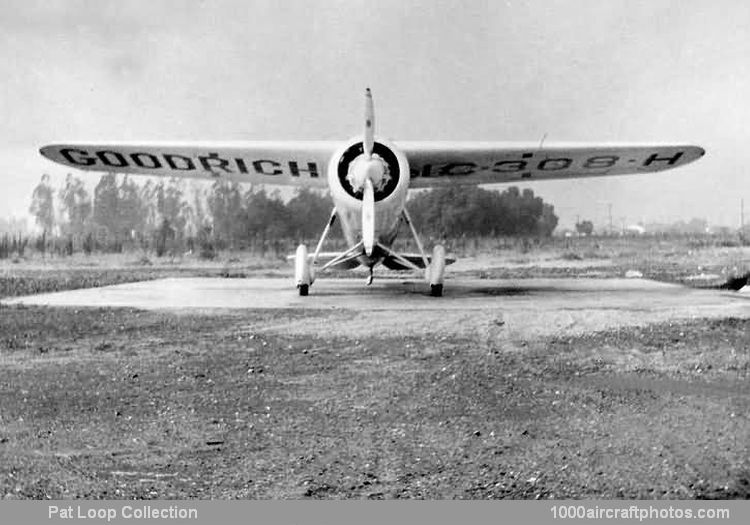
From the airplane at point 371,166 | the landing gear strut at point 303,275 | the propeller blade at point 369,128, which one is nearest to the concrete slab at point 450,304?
the landing gear strut at point 303,275

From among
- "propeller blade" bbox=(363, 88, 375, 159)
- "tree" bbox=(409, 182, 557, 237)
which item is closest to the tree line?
"tree" bbox=(409, 182, 557, 237)

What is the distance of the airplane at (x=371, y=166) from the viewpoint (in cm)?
945

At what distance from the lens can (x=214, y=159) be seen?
12.0 m

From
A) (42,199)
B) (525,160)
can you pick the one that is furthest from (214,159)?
(525,160)

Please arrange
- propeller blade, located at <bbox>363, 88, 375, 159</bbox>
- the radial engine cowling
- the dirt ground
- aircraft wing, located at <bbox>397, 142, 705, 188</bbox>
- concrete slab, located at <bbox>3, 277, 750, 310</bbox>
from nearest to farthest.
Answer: the dirt ground → propeller blade, located at <bbox>363, 88, 375, 159</bbox> → concrete slab, located at <bbox>3, 277, 750, 310</bbox> → the radial engine cowling → aircraft wing, located at <bbox>397, 142, 705, 188</bbox>

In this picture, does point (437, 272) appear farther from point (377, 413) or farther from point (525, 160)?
point (377, 413)

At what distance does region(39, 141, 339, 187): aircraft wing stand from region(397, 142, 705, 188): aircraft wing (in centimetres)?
184

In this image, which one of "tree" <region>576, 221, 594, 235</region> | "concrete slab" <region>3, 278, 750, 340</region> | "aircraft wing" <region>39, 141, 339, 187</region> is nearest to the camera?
"concrete slab" <region>3, 278, 750, 340</region>

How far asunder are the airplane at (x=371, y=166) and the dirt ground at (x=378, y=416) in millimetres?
4341

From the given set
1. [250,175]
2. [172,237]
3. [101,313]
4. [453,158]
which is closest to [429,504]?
[101,313]

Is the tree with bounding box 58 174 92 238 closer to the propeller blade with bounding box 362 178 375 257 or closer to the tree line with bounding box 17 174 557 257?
the tree line with bounding box 17 174 557 257

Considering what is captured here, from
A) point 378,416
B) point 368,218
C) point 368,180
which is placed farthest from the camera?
point 368,180

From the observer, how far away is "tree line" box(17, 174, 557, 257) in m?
13.0

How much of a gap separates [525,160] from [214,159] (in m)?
5.80
